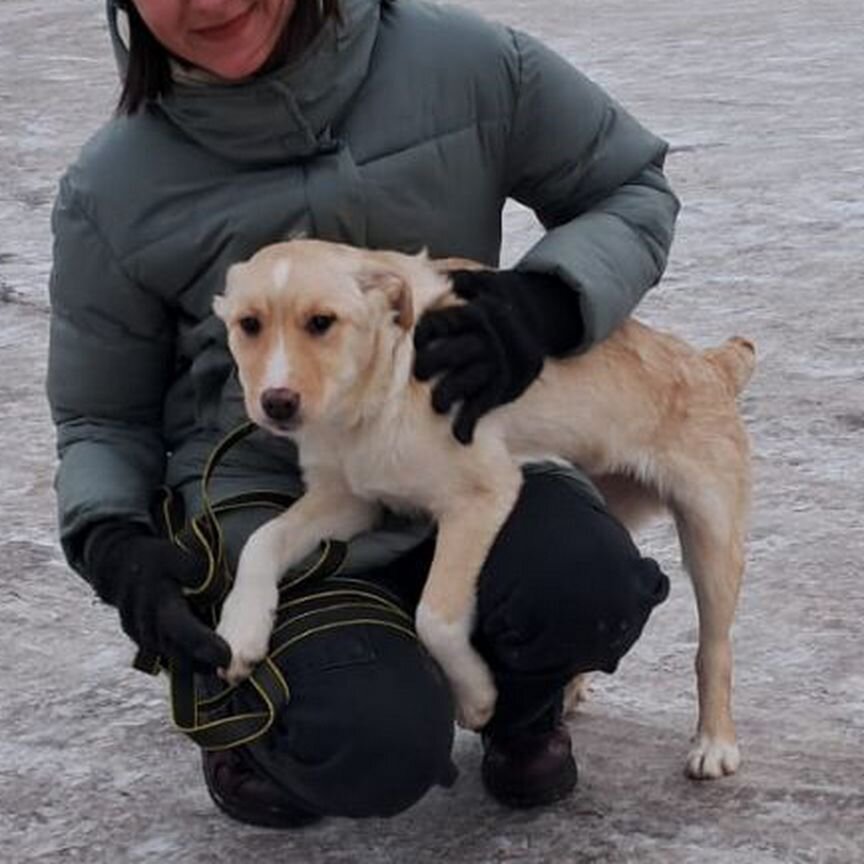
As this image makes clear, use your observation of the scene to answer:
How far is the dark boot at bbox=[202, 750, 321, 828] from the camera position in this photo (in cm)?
334

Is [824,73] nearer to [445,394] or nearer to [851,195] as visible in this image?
[851,195]

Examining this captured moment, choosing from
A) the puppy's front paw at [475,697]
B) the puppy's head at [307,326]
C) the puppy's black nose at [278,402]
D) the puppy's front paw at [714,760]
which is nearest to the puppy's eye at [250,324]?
the puppy's head at [307,326]

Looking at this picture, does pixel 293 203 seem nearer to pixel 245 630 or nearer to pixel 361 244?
pixel 361 244

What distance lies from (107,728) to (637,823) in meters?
0.98

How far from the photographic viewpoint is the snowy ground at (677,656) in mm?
3305

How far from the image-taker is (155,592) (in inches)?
120

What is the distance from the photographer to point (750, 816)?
328 centimetres

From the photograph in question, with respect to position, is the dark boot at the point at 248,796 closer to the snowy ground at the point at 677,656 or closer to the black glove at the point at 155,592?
the snowy ground at the point at 677,656

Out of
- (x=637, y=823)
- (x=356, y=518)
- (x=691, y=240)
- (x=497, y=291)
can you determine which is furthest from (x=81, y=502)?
(x=691, y=240)

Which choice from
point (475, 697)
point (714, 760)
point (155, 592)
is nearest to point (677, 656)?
point (714, 760)

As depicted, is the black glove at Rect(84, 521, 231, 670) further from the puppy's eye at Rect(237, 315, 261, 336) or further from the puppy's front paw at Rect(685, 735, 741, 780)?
the puppy's front paw at Rect(685, 735, 741, 780)

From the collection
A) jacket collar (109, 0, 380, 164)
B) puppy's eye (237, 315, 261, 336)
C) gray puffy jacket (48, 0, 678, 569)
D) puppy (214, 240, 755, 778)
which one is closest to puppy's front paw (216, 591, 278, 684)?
puppy (214, 240, 755, 778)

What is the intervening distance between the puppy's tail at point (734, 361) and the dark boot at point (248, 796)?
0.91 meters

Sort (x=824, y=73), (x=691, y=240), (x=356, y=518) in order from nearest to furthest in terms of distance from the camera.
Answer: (x=356, y=518) < (x=691, y=240) < (x=824, y=73)
